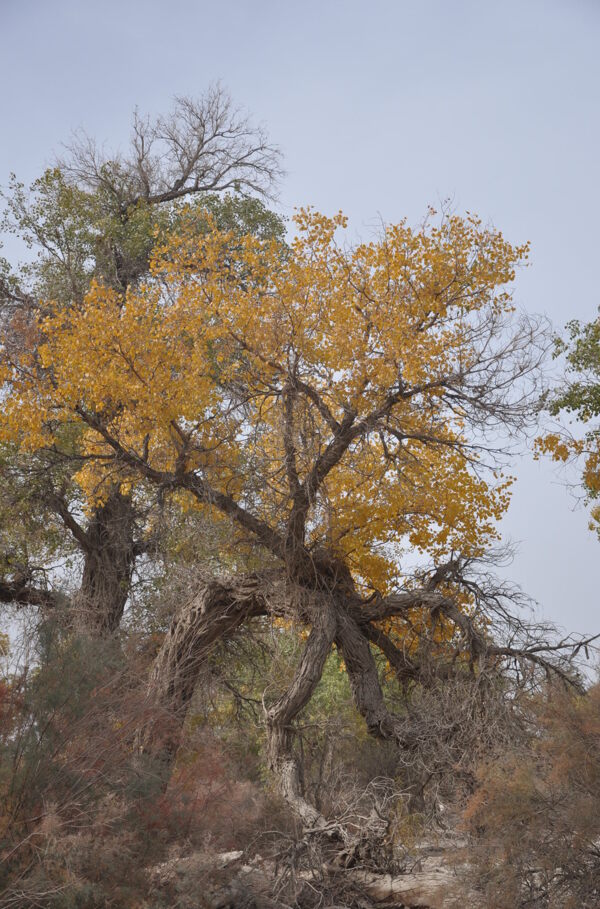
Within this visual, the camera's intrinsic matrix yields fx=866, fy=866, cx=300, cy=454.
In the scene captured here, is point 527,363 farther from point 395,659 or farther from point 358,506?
point 395,659

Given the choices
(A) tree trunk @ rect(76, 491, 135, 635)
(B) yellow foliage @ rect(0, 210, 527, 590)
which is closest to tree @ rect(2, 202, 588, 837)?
(B) yellow foliage @ rect(0, 210, 527, 590)

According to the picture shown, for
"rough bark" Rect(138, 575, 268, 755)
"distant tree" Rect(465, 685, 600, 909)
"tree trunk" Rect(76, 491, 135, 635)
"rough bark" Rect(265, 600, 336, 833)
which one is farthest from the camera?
"tree trunk" Rect(76, 491, 135, 635)

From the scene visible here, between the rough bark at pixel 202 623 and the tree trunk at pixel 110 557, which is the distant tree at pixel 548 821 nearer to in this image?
the rough bark at pixel 202 623

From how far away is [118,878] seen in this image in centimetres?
682

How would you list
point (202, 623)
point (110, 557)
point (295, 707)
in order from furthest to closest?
point (110, 557) < point (202, 623) < point (295, 707)

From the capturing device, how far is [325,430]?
1419 centimetres

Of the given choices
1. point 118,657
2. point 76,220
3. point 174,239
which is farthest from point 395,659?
point 76,220

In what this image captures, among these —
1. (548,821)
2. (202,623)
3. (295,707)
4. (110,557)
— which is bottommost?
(548,821)

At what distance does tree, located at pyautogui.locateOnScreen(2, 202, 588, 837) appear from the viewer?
1342cm

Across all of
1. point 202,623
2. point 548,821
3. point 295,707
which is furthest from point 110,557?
point 548,821

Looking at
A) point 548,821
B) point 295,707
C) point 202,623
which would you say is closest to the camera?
point 548,821

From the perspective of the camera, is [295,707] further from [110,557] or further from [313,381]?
[110,557]

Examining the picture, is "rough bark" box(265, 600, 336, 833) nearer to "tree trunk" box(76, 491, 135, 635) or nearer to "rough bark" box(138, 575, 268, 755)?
"rough bark" box(138, 575, 268, 755)

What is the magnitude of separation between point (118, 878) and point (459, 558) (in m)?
8.83
